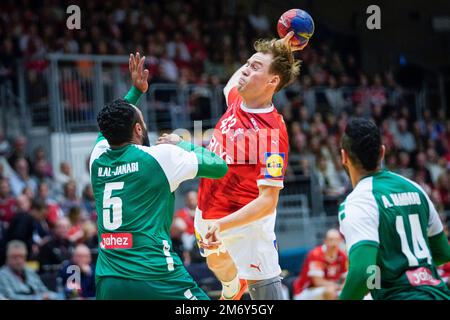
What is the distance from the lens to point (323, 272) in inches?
414

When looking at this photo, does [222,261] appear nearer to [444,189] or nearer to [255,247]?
[255,247]

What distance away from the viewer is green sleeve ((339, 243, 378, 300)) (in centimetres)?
429

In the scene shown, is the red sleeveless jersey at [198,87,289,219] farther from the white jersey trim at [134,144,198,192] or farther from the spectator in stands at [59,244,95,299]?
the spectator in stands at [59,244,95,299]

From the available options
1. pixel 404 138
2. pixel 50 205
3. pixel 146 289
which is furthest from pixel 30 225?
pixel 404 138

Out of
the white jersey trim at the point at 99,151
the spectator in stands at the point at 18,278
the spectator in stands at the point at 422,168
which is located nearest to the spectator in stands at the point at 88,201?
the spectator in stands at the point at 18,278

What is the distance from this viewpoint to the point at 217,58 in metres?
16.5

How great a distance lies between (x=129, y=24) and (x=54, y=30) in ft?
5.77

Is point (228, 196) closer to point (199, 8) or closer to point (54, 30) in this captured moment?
point (54, 30)

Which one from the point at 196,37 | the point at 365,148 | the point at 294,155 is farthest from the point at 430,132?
the point at 365,148

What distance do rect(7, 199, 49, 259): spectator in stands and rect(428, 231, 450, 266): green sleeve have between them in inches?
264

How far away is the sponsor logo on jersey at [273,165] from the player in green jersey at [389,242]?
1344mm

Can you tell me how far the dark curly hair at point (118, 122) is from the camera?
5094mm

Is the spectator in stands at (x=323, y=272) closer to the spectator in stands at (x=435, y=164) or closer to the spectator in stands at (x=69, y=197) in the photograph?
the spectator in stands at (x=69, y=197)

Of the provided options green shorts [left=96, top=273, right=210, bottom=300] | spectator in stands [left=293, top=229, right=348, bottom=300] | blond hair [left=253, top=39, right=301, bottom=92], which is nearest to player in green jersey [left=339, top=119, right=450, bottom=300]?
green shorts [left=96, top=273, right=210, bottom=300]
